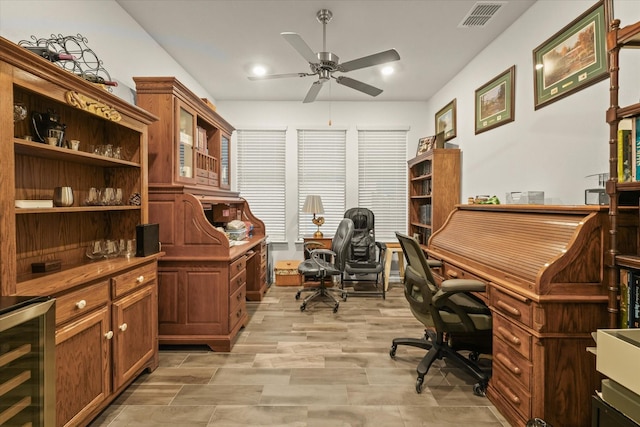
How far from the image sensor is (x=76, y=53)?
227 cm

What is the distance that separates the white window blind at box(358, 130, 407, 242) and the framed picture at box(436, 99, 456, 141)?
2.29 feet

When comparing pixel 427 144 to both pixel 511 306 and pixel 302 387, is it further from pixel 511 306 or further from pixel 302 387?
pixel 302 387

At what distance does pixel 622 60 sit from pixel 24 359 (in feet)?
11.4

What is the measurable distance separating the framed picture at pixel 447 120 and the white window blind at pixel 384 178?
698 millimetres

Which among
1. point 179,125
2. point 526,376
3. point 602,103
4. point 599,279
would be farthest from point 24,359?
point 602,103

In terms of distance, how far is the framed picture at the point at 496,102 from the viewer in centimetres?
302

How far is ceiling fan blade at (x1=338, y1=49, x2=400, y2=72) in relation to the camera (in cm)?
247

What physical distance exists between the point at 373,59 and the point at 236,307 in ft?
8.26

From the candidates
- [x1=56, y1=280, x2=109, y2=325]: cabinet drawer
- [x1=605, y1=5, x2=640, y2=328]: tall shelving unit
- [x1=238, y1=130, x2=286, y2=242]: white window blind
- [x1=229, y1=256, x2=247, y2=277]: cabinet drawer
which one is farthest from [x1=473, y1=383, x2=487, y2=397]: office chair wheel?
[x1=238, y1=130, x2=286, y2=242]: white window blind

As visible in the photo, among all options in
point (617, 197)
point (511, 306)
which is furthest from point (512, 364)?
point (617, 197)

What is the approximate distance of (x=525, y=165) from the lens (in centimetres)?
284

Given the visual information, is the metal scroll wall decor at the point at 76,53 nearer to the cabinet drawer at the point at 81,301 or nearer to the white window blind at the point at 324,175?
the cabinet drawer at the point at 81,301

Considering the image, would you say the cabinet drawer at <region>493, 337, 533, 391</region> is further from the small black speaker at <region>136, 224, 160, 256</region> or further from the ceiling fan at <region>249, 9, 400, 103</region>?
the small black speaker at <region>136, 224, 160, 256</region>

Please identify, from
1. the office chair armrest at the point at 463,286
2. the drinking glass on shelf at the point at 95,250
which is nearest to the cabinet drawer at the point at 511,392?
the office chair armrest at the point at 463,286
